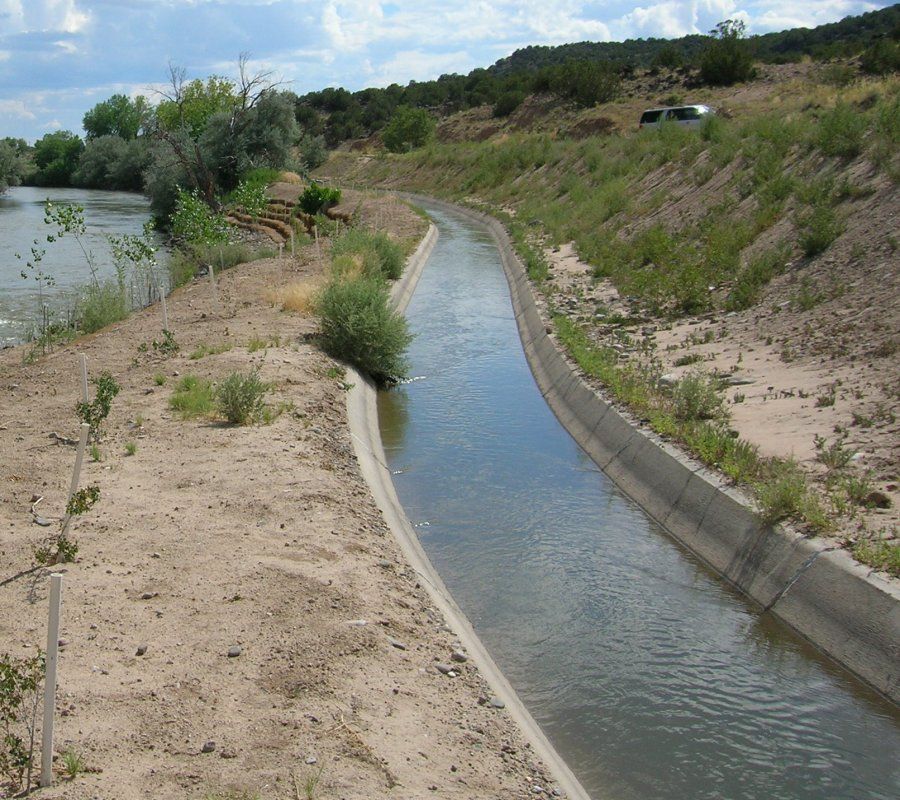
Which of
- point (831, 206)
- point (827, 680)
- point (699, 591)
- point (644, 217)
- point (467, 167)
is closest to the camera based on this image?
point (827, 680)

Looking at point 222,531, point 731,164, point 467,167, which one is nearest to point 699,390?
point 222,531

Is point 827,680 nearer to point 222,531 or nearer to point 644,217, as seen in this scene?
point 222,531

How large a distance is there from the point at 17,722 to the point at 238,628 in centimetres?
175

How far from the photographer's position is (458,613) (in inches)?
355

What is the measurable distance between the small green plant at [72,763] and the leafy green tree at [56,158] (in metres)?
119

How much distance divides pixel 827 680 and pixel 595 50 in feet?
450

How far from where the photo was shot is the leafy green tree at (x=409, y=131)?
3477 inches

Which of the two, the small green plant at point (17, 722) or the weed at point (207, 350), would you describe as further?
the weed at point (207, 350)

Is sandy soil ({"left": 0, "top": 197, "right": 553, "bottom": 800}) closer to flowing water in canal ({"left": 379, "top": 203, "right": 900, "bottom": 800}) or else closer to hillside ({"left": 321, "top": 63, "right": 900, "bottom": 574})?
flowing water in canal ({"left": 379, "top": 203, "right": 900, "bottom": 800})

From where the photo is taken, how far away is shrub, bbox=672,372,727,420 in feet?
42.1

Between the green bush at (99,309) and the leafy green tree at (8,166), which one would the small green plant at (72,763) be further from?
the leafy green tree at (8,166)

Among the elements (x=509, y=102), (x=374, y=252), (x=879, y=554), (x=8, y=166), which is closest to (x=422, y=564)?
(x=879, y=554)

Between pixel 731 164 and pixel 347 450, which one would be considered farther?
pixel 731 164

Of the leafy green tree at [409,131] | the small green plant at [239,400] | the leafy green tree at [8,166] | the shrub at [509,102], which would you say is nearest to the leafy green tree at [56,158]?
the leafy green tree at [8,166]
